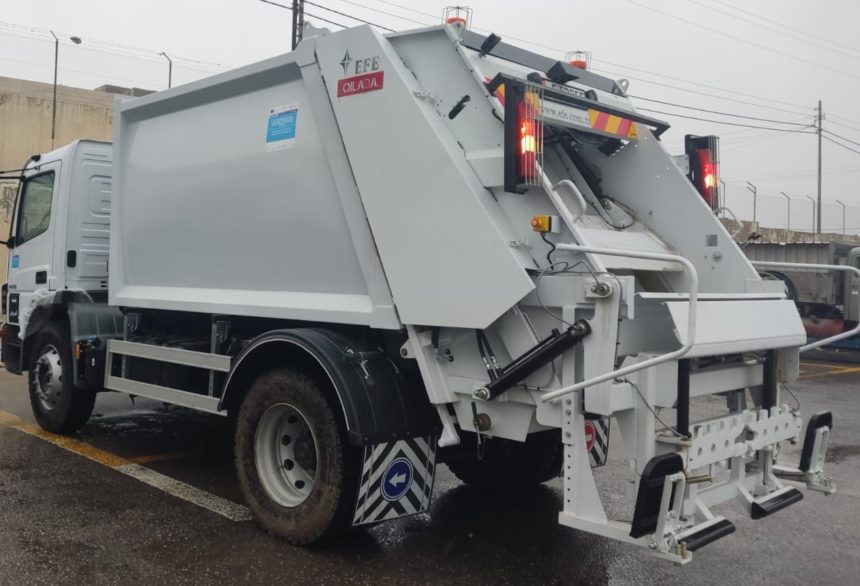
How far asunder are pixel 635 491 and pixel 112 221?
191 inches

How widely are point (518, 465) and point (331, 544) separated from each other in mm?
1653

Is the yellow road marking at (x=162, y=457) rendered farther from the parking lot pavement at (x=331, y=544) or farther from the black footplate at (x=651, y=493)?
the black footplate at (x=651, y=493)

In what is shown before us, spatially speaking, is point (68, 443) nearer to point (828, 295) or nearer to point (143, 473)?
point (143, 473)

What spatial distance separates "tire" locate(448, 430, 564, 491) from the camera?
18.0 feet

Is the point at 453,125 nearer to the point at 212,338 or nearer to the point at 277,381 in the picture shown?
the point at 277,381

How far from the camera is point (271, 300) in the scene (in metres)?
5.02

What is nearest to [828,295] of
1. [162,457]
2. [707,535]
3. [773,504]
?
[773,504]

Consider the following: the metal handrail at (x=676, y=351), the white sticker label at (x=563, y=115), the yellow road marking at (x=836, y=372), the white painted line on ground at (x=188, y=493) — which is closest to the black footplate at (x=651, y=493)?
the metal handrail at (x=676, y=351)

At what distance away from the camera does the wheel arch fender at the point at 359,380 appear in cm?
401

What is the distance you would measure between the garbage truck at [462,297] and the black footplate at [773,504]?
13 millimetres

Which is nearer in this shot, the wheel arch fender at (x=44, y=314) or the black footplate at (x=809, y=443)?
the black footplate at (x=809, y=443)

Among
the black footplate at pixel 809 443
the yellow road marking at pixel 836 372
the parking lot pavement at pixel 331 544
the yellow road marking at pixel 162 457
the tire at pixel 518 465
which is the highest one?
the black footplate at pixel 809 443

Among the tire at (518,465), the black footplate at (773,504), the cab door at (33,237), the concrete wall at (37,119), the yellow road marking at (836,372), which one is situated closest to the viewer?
the black footplate at (773,504)

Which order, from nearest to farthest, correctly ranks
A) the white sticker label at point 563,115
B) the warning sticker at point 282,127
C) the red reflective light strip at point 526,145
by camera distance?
the red reflective light strip at point 526,145 < the white sticker label at point 563,115 < the warning sticker at point 282,127
